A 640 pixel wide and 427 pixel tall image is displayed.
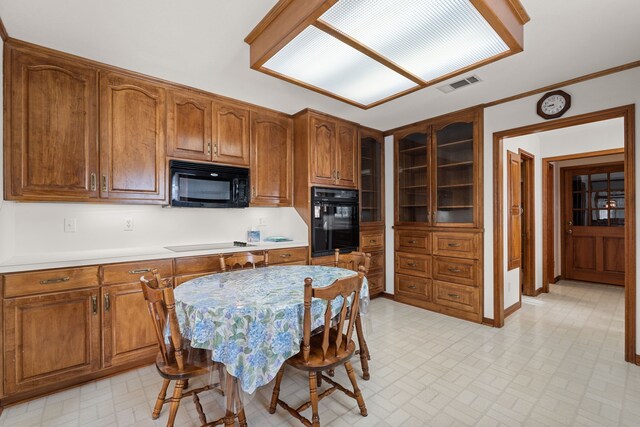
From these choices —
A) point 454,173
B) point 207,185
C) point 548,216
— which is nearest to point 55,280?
point 207,185

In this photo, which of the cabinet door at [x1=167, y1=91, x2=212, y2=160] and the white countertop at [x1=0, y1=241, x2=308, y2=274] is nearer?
the white countertop at [x1=0, y1=241, x2=308, y2=274]

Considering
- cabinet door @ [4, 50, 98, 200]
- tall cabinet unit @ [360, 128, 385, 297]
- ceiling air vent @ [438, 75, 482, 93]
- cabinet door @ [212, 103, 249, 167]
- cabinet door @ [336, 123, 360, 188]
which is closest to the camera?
cabinet door @ [4, 50, 98, 200]

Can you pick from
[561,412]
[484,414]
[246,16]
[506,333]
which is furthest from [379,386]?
[246,16]

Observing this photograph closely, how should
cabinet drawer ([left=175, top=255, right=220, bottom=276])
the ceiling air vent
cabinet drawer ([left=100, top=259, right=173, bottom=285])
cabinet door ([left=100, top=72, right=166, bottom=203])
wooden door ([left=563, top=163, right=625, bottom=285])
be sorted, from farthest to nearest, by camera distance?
wooden door ([left=563, top=163, right=625, bottom=285]) < the ceiling air vent < cabinet drawer ([left=175, top=255, right=220, bottom=276]) < cabinet door ([left=100, top=72, right=166, bottom=203]) < cabinet drawer ([left=100, top=259, right=173, bottom=285])

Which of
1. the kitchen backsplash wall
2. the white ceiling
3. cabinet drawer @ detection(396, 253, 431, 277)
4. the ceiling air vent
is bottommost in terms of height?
→ cabinet drawer @ detection(396, 253, 431, 277)

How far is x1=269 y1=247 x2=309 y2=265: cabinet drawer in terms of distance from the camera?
10.4 feet

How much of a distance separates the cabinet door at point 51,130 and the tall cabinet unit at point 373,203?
120 inches

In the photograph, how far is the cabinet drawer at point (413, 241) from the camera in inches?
155

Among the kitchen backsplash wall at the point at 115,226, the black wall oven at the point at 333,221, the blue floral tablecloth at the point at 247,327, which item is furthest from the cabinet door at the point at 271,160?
the blue floral tablecloth at the point at 247,327

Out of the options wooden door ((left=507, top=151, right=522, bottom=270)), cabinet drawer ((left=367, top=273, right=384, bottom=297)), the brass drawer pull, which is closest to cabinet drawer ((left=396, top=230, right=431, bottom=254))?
cabinet drawer ((left=367, top=273, right=384, bottom=297))

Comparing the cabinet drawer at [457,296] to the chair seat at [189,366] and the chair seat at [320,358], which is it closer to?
the chair seat at [320,358]

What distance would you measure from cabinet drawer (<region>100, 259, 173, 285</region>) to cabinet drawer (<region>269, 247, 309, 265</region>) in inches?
39.4

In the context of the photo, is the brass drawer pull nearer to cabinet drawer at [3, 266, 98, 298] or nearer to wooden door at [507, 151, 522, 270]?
cabinet drawer at [3, 266, 98, 298]

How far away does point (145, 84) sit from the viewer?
266cm
